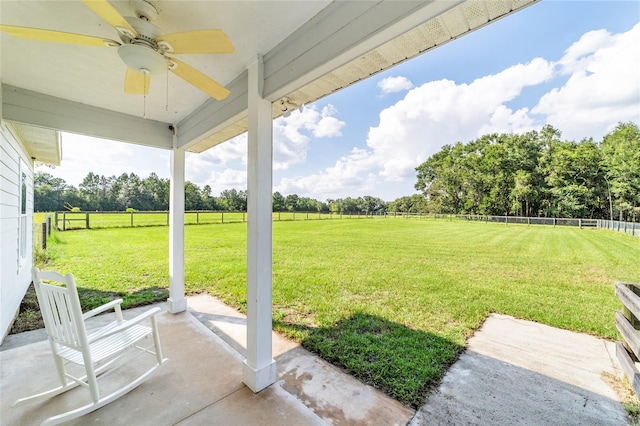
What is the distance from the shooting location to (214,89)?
5.32 feet

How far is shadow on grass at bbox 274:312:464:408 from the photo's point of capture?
1.90 m

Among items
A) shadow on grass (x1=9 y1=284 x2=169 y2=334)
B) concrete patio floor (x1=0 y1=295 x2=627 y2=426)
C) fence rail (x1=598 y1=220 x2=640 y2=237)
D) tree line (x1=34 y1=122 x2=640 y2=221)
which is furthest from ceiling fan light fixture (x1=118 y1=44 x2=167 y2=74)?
fence rail (x1=598 y1=220 x2=640 y2=237)

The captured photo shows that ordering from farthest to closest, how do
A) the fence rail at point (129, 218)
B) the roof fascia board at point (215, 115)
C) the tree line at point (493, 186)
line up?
the tree line at point (493, 186)
the fence rail at point (129, 218)
the roof fascia board at point (215, 115)

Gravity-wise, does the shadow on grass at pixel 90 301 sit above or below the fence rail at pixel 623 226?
below

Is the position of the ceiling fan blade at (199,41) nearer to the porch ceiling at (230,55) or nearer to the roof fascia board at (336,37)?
the porch ceiling at (230,55)

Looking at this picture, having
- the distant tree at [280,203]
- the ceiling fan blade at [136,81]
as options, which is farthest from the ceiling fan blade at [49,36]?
the distant tree at [280,203]

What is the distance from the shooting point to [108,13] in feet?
3.55

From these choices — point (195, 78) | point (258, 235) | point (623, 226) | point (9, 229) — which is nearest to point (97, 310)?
point (258, 235)

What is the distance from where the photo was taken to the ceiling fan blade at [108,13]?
0.99 metres

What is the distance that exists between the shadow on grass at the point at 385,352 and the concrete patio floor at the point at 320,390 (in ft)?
0.29

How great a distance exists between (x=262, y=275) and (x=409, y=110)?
11084mm

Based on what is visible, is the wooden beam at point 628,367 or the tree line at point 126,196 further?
the tree line at point 126,196

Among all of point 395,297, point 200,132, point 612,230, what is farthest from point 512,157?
point 200,132

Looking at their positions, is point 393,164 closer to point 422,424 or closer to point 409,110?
point 409,110
